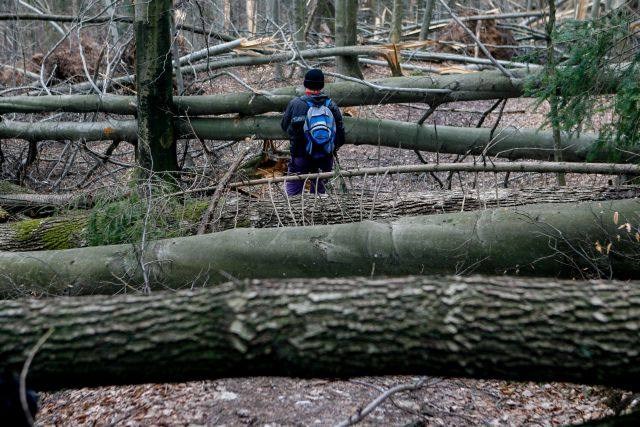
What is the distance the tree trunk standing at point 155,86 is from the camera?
7.19 m

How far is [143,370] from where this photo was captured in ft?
8.98

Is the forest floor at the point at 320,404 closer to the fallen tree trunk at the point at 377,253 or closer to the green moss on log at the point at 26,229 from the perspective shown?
the fallen tree trunk at the point at 377,253

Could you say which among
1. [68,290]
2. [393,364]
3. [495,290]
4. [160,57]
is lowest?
[68,290]

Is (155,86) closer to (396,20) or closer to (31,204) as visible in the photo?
(31,204)

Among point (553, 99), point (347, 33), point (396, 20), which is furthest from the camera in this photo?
point (396, 20)

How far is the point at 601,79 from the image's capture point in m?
6.15

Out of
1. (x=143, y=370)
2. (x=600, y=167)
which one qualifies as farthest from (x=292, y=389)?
(x=600, y=167)

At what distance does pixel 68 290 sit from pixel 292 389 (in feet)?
6.53

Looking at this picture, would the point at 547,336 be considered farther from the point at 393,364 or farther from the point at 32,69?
the point at 32,69

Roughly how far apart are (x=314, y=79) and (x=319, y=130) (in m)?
0.58

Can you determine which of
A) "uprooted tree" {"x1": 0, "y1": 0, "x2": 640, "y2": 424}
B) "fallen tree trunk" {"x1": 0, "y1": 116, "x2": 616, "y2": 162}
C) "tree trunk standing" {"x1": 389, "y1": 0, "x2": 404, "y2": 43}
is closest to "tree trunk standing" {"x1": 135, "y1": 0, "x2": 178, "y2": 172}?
"uprooted tree" {"x1": 0, "y1": 0, "x2": 640, "y2": 424}

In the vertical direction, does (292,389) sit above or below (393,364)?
below

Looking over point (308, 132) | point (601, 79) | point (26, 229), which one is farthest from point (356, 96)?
point (26, 229)

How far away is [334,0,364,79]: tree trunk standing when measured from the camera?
10039 mm
